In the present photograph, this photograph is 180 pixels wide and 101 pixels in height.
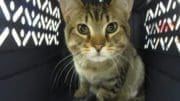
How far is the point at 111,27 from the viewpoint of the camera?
1147mm

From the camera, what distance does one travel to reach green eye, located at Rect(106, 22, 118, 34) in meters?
1.14

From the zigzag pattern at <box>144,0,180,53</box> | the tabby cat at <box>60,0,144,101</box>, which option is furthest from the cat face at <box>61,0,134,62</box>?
the zigzag pattern at <box>144,0,180,53</box>

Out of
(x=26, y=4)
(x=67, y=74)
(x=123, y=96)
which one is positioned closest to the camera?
(x=26, y=4)

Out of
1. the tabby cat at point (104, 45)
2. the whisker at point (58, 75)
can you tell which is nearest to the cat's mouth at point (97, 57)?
the tabby cat at point (104, 45)

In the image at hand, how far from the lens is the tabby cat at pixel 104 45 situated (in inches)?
43.8

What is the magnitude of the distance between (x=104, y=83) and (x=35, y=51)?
280 millimetres

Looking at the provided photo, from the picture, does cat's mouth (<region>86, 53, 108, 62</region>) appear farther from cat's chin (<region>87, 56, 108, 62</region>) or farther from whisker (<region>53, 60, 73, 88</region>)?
whisker (<region>53, 60, 73, 88</region>)

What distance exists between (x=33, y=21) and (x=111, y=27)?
10.9 inches

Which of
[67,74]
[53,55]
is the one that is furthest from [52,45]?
[67,74]

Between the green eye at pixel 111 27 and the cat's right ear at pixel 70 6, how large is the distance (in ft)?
0.42

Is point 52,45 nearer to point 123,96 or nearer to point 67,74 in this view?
point 67,74

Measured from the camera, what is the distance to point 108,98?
117 cm

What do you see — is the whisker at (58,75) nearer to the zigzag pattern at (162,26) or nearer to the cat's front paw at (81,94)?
the cat's front paw at (81,94)

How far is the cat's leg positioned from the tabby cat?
43mm
